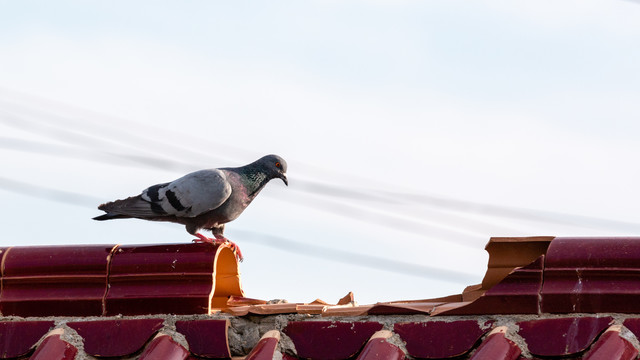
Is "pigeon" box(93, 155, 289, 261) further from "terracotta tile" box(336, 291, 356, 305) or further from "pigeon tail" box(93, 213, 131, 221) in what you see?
"terracotta tile" box(336, 291, 356, 305)

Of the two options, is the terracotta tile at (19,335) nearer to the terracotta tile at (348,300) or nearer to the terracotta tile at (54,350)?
the terracotta tile at (54,350)

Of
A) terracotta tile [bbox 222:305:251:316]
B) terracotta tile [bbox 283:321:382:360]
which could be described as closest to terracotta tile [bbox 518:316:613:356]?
terracotta tile [bbox 283:321:382:360]

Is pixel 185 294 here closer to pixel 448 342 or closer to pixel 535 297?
pixel 448 342

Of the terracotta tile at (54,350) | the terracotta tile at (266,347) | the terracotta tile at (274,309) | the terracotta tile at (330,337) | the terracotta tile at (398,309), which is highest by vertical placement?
the terracotta tile at (398,309)

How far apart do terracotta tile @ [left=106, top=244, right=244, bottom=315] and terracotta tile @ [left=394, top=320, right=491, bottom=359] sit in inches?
29.0

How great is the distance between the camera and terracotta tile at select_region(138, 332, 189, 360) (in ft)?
10.9

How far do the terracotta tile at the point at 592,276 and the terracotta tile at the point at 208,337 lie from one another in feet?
3.36

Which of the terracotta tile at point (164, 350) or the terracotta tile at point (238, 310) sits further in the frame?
the terracotta tile at point (238, 310)

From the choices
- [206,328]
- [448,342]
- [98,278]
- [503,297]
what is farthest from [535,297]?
[98,278]

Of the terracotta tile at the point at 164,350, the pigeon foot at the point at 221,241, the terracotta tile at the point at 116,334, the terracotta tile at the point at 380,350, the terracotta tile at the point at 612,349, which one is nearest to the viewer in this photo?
the terracotta tile at the point at 612,349

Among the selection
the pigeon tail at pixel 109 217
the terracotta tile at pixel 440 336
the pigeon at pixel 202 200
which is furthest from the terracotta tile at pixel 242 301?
the pigeon tail at pixel 109 217

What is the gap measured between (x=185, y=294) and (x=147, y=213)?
2.89 metres

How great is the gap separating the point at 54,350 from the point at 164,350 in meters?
0.39

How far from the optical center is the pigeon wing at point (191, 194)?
6.14 metres
